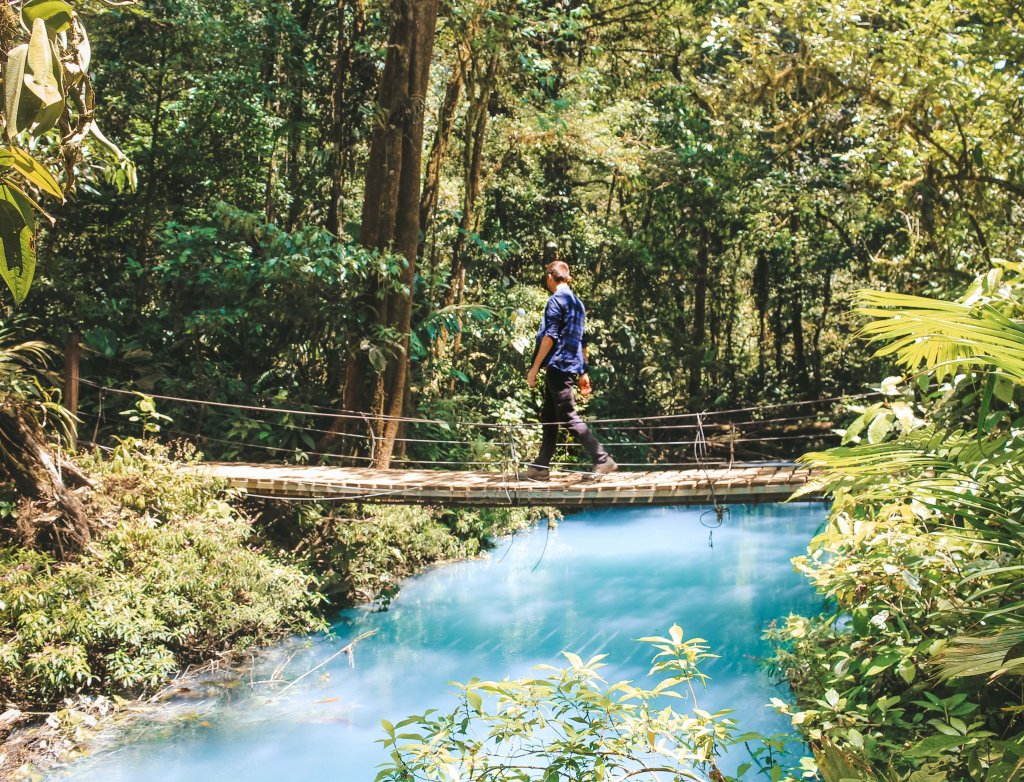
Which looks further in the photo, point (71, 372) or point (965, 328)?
point (71, 372)

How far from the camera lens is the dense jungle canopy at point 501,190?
7609 mm

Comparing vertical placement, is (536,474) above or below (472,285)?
below

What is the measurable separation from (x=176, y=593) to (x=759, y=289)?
10250 mm

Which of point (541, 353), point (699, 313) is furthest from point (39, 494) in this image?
point (699, 313)

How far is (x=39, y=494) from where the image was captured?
5516 millimetres

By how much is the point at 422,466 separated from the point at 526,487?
3.14 metres

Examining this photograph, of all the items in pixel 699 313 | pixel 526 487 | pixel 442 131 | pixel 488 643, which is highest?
pixel 442 131

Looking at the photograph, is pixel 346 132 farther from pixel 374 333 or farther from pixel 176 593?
pixel 176 593

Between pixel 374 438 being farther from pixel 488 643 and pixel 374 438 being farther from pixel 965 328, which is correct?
pixel 965 328

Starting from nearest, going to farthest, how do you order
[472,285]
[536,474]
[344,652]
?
[536,474]
[344,652]
[472,285]

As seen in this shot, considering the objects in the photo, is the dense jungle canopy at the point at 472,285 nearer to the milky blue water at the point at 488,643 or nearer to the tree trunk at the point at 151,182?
the tree trunk at the point at 151,182

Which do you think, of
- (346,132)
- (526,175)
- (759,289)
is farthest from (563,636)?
(759,289)

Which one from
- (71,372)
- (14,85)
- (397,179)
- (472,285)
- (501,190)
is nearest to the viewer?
(14,85)

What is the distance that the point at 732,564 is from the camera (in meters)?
9.11
